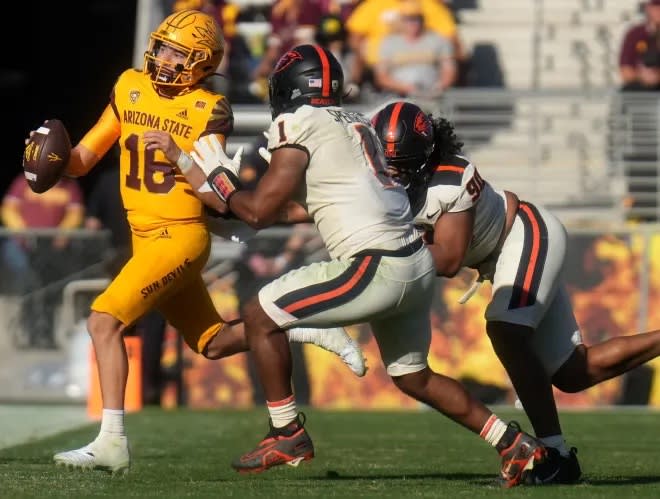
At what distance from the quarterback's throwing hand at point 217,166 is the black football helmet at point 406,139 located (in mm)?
613

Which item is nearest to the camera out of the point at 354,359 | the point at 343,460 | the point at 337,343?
the point at 354,359

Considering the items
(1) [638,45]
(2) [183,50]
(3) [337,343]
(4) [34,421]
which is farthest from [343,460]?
(1) [638,45]

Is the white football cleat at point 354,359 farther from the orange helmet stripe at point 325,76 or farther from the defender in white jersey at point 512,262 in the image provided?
the orange helmet stripe at point 325,76

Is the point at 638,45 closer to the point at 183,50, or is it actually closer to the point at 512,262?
the point at 512,262

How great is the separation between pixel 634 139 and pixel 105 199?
180 inches

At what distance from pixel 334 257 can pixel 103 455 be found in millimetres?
1236

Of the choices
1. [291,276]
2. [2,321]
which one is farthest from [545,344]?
[2,321]

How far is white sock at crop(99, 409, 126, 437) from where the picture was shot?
5965 mm

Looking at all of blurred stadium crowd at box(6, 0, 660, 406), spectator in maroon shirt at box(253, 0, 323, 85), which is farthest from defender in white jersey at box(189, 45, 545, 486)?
spectator in maroon shirt at box(253, 0, 323, 85)

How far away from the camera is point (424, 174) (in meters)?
6.15

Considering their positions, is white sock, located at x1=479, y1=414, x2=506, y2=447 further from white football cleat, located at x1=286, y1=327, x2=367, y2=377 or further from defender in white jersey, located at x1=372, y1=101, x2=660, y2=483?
white football cleat, located at x1=286, y1=327, x2=367, y2=377

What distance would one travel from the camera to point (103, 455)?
5938mm

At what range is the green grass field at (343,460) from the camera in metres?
5.62

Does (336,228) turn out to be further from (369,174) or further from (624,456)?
(624,456)
